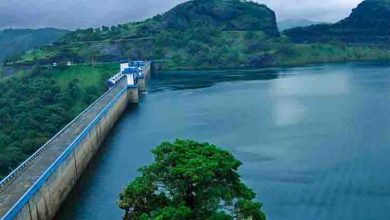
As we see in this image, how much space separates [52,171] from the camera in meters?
46.7

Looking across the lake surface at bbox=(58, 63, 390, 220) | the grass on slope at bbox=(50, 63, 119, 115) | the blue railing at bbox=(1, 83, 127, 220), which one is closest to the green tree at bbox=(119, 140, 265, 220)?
the blue railing at bbox=(1, 83, 127, 220)

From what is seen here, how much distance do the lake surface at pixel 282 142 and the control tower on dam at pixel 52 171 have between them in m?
1.54

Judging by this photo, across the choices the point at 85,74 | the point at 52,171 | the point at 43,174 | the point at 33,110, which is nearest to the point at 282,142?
the point at 52,171

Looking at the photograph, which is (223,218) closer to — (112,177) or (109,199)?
(109,199)

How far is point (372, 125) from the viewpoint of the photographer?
72625 mm

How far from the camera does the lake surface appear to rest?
4500 cm

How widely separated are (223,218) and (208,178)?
214 cm

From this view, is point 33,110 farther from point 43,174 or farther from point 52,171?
point 43,174

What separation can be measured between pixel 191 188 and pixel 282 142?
134 ft

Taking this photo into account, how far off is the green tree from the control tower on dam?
13050mm

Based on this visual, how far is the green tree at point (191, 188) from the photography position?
979 inches

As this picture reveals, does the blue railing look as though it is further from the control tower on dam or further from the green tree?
the green tree

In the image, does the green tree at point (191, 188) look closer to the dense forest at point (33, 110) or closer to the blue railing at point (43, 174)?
the blue railing at point (43, 174)

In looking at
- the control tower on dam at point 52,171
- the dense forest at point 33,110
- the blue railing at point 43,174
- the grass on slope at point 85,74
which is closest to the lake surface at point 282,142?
the control tower on dam at point 52,171
